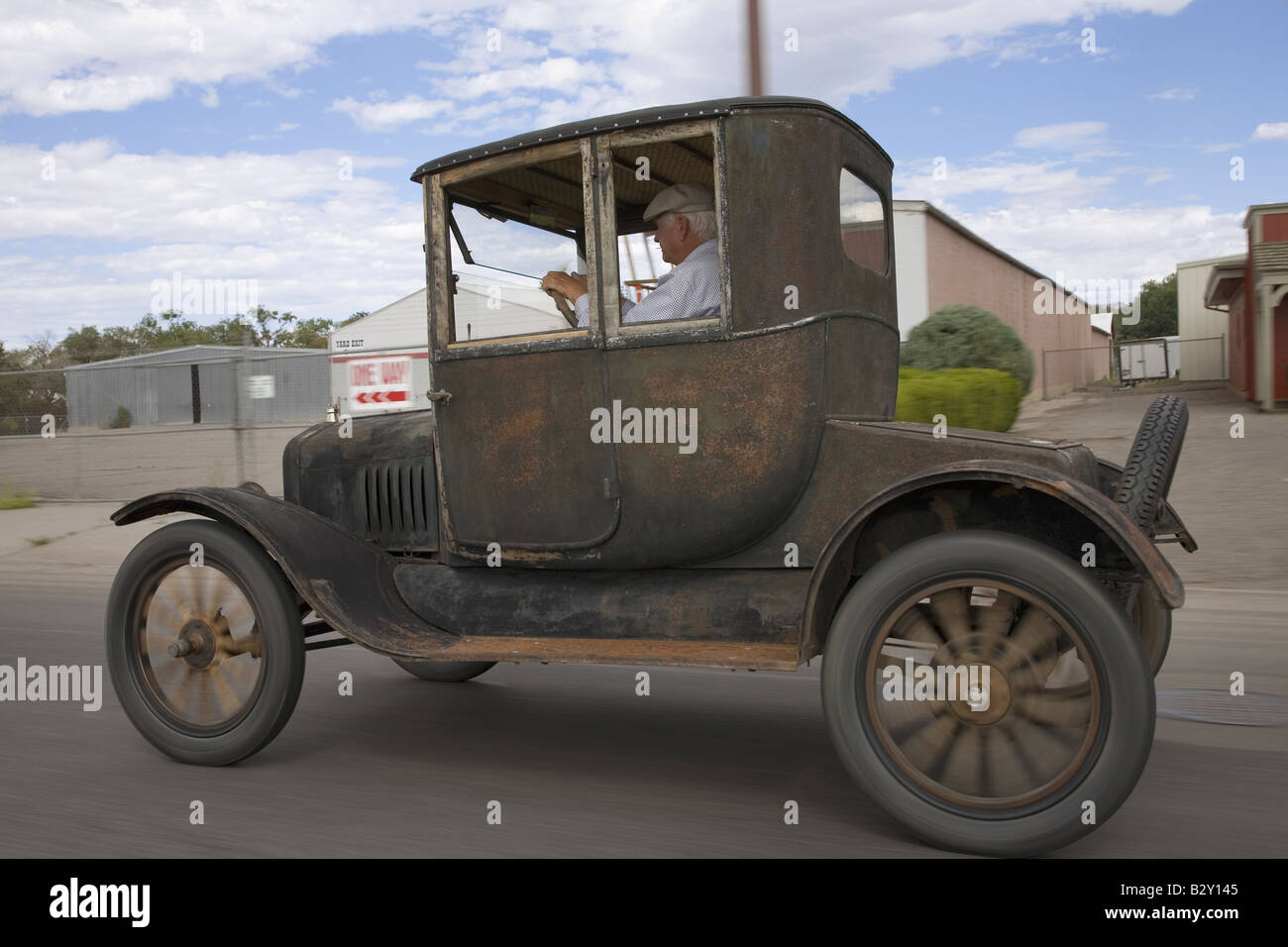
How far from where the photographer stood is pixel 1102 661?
2619 millimetres

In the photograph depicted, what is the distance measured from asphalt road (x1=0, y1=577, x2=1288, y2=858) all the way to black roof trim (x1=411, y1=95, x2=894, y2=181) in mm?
2074

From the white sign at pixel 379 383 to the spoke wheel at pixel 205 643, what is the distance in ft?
18.9

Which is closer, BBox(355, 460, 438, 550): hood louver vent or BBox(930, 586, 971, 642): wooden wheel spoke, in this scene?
BBox(930, 586, 971, 642): wooden wheel spoke

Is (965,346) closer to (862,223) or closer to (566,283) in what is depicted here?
(862,223)

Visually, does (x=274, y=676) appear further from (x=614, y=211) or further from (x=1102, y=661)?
(x=1102, y=661)

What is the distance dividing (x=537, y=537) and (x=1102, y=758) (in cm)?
183

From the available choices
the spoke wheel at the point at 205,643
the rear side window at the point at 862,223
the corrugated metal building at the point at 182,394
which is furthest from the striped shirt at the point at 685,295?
the corrugated metal building at the point at 182,394

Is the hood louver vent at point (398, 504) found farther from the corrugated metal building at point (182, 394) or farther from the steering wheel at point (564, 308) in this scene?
the corrugated metal building at point (182, 394)

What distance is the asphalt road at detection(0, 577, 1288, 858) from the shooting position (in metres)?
2.91

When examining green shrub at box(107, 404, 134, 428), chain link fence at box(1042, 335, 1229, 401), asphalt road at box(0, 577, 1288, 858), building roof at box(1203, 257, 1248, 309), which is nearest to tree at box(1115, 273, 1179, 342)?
chain link fence at box(1042, 335, 1229, 401)

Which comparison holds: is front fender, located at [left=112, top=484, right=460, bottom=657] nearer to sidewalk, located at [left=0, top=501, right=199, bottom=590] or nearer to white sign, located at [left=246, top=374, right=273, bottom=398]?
sidewalk, located at [left=0, top=501, right=199, bottom=590]

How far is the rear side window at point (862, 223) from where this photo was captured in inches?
136

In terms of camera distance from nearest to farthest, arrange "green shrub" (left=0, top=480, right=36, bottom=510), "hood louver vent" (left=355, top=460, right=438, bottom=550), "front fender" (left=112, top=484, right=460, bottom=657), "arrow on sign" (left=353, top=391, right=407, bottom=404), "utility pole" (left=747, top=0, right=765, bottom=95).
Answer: "front fender" (left=112, top=484, right=460, bottom=657), "hood louver vent" (left=355, top=460, right=438, bottom=550), "utility pole" (left=747, top=0, right=765, bottom=95), "arrow on sign" (left=353, top=391, right=407, bottom=404), "green shrub" (left=0, top=480, right=36, bottom=510)

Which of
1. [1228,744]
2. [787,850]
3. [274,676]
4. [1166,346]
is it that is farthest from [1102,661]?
[1166,346]
